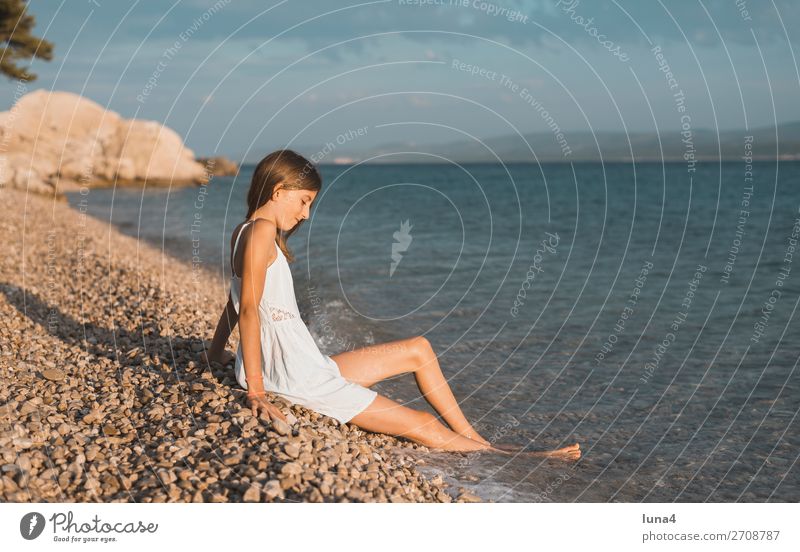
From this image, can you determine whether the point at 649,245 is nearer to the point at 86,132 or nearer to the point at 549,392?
the point at 549,392

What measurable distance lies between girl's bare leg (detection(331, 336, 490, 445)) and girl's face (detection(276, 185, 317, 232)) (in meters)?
1.21

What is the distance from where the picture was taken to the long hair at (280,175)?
5.40 metres

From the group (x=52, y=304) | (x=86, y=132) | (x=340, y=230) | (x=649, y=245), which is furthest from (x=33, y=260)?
(x=86, y=132)

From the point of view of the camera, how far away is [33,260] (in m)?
13.2

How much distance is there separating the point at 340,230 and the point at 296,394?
64.3 ft

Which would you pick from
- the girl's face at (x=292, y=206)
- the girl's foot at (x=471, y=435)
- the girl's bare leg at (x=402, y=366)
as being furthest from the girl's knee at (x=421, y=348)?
the girl's face at (x=292, y=206)

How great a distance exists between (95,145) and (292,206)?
5773 centimetres

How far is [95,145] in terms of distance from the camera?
189 feet

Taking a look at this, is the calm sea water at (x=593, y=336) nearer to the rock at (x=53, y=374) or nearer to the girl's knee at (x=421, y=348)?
the girl's knee at (x=421, y=348)

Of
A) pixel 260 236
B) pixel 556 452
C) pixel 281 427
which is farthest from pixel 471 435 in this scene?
pixel 260 236

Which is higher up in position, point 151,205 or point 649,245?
point 151,205

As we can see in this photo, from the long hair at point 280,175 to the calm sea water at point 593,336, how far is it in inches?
102

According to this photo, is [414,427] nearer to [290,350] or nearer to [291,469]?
[290,350]

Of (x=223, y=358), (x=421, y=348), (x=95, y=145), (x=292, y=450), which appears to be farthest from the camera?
(x=95, y=145)
